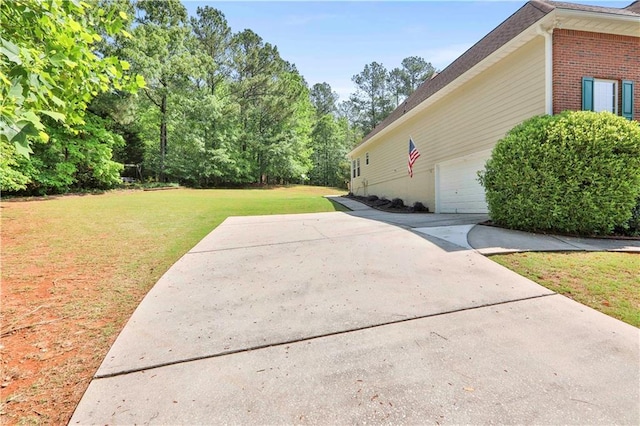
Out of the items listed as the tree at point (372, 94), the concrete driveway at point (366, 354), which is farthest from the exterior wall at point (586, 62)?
the tree at point (372, 94)

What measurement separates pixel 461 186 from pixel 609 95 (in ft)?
14.1

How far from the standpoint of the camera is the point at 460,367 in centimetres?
218

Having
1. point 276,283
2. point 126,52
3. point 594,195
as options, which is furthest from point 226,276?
point 126,52

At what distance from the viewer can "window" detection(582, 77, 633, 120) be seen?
7.01 meters

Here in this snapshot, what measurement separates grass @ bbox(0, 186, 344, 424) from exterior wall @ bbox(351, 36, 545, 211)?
28.3 ft

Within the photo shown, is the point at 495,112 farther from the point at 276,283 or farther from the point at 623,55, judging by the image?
the point at 276,283

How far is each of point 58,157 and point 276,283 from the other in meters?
20.8

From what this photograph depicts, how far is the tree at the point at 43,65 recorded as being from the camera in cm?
183

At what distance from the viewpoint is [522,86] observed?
24.7ft

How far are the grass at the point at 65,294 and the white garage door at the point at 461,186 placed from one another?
8423 millimetres

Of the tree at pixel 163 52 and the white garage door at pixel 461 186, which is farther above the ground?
the tree at pixel 163 52

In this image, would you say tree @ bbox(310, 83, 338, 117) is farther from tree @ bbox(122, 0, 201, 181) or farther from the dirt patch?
the dirt patch

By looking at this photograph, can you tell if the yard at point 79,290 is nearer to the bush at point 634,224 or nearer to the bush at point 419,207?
the bush at point 634,224

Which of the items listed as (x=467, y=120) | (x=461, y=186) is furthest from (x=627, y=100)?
(x=461, y=186)
